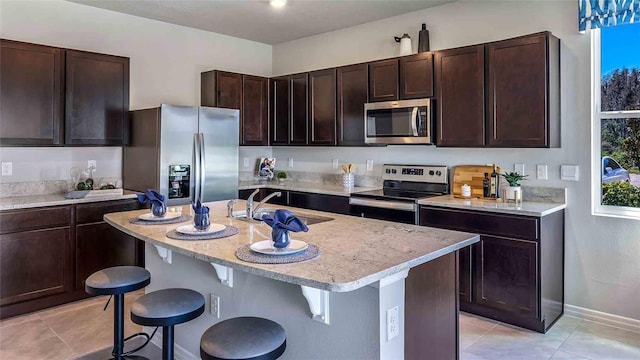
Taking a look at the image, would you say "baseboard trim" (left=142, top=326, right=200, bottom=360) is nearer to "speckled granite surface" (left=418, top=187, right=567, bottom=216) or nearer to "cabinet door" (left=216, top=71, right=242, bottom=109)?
"speckled granite surface" (left=418, top=187, right=567, bottom=216)

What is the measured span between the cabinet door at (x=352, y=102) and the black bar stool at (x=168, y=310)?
8.77 ft

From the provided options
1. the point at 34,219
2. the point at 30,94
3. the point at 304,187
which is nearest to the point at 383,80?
the point at 304,187

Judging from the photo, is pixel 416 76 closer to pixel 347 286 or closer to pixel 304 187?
pixel 304 187

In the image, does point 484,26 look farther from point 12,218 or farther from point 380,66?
point 12,218

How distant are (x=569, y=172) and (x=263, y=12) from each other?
313cm

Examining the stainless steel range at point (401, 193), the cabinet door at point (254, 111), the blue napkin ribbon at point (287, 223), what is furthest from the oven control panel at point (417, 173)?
the blue napkin ribbon at point (287, 223)

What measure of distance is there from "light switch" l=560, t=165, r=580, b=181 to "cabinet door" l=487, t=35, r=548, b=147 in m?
0.37

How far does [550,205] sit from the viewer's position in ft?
10.8

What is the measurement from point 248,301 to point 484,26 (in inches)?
123

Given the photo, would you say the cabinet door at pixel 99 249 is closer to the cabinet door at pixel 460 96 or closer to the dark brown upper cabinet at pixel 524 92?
the cabinet door at pixel 460 96

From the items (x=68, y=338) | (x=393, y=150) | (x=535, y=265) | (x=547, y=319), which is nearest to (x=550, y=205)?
(x=535, y=265)

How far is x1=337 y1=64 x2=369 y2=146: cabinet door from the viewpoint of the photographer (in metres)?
4.32

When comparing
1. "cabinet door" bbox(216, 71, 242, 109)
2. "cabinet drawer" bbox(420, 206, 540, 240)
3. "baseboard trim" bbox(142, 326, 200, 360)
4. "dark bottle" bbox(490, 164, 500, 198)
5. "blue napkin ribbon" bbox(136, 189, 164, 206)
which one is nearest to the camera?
"blue napkin ribbon" bbox(136, 189, 164, 206)

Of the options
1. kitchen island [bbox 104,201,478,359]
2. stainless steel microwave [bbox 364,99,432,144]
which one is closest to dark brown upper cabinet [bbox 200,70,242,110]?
stainless steel microwave [bbox 364,99,432,144]
